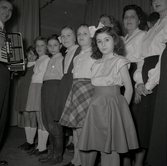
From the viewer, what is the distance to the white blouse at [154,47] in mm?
1500

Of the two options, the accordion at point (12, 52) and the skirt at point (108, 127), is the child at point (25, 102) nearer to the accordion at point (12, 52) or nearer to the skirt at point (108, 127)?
the accordion at point (12, 52)

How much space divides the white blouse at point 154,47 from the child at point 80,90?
479mm

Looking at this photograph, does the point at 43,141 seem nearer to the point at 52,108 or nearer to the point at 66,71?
the point at 52,108

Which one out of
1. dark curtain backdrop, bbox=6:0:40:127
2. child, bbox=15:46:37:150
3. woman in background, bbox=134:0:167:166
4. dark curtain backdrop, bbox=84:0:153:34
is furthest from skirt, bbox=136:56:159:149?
dark curtain backdrop, bbox=6:0:40:127

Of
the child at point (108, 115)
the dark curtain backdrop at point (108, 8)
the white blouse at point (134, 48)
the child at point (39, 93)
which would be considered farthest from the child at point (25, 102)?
the dark curtain backdrop at point (108, 8)

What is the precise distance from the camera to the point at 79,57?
2002mm

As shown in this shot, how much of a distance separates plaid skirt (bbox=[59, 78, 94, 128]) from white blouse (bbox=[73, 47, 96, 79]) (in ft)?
0.21

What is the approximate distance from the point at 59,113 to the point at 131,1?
11.3ft

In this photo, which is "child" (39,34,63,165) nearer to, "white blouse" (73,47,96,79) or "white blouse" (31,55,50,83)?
"white blouse" (31,55,50,83)

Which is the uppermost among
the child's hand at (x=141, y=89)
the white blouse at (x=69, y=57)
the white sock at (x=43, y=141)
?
the white blouse at (x=69, y=57)

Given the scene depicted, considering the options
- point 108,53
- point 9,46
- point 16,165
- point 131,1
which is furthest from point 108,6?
point 16,165

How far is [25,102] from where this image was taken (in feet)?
9.41

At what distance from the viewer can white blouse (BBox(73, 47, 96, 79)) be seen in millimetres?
1878

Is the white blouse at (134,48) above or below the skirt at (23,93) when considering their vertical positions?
above
